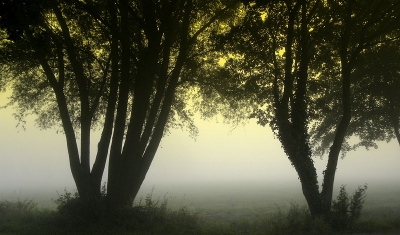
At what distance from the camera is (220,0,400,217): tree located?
14914 mm

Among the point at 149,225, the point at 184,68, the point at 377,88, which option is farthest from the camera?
the point at 377,88

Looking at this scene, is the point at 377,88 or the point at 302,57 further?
the point at 377,88

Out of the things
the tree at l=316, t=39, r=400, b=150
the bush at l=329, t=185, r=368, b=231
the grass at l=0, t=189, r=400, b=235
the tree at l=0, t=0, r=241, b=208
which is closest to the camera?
the grass at l=0, t=189, r=400, b=235

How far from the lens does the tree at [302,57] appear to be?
14914 mm

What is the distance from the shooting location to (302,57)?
50.9 feet

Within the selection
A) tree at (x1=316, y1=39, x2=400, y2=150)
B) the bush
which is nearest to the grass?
the bush

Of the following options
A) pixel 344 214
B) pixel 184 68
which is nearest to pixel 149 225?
pixel 344 214

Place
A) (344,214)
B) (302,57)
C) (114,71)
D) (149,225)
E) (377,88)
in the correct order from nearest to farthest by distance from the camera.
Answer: (149,225)
(344,214)
(114,71)
(302,57)
(377,88)

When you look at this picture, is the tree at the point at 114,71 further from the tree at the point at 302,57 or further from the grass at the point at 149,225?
the tree at the point at 302,57

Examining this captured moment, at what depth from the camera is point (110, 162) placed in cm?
1465

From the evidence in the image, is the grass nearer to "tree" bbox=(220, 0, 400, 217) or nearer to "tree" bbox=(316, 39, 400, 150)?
"tree" bbox=(220, 0, 400, 217)

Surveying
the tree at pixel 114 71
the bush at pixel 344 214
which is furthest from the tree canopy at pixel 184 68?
the bush at pixel 344 214

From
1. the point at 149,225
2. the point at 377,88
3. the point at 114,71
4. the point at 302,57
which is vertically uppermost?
the point at 377,88

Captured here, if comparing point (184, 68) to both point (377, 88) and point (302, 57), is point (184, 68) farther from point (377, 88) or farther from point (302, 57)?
point (377, 88)
